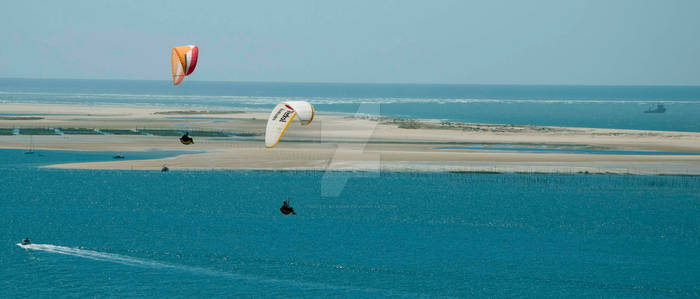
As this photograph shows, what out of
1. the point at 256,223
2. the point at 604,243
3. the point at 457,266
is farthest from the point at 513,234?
the point at 256,223

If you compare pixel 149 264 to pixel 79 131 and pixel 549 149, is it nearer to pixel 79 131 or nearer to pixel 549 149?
pixel 549 149

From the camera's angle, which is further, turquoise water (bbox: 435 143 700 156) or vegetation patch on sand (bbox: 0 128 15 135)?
vegetation patch on sand (bbox: 0 128 15 135)

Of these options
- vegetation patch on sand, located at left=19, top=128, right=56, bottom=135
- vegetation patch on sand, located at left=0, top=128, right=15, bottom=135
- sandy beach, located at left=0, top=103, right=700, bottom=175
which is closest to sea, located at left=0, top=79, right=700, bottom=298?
sandy beach, located at left=0, top=103, right=700, bottom=175

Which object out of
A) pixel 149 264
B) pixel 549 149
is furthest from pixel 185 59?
pixel 549 149

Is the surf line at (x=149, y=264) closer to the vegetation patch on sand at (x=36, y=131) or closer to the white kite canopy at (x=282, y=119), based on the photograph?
the white kite canopy at (x=282, y=119)

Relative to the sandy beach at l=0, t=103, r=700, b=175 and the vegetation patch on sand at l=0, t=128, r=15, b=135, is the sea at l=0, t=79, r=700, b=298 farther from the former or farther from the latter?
the vegetation patch on sand at l=0, t=128, r=15, b=135

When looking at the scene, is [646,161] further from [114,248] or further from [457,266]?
[114,248]

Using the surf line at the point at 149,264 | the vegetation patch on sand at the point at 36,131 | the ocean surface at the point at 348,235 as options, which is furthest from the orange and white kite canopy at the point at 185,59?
the vegetation patch on sand at the point at 36,131
